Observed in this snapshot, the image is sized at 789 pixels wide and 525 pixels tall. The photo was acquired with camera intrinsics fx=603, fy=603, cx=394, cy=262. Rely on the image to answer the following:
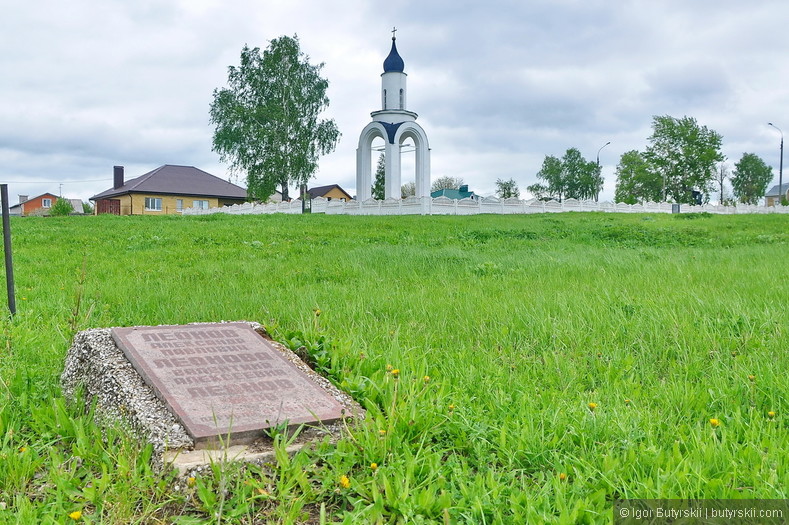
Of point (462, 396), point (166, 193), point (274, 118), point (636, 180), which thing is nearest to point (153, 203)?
point (166, 193)

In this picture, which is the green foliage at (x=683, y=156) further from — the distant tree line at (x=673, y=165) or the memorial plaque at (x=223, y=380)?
the memorial plaque at (x=223, y=380)

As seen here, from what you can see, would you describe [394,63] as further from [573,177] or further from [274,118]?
[573,177]

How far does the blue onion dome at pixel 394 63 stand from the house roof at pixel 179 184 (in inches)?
989

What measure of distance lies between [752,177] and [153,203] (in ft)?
292

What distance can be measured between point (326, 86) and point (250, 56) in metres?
Answer: 5.38

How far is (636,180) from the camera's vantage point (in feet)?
211

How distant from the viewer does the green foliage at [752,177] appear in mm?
94188

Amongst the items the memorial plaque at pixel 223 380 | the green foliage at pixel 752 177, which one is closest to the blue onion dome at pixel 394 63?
the memorial plaque at pixel 223 380

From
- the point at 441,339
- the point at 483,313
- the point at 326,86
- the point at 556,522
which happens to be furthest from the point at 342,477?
the point at 326,86

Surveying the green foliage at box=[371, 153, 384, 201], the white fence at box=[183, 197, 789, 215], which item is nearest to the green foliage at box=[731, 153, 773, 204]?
the green foliage at box=[371, 153, 384, 201]

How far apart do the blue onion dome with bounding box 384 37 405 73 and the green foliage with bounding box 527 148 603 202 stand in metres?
46.5

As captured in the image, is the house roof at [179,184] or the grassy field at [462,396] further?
the house roof at [179,184]

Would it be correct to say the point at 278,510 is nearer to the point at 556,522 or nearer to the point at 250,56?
the point at 556,522

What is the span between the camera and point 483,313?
4941mm
